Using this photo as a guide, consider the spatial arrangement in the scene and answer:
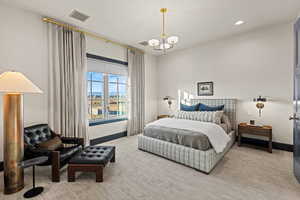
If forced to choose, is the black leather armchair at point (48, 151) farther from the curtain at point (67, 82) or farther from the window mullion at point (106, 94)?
the window mullion at point (106, 94)

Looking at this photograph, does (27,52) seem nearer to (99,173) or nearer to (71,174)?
(71,174)

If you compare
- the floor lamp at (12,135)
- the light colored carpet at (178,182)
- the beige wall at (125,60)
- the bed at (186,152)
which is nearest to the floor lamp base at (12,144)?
the floor lamp at (12,135)

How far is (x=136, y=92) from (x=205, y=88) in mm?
2333

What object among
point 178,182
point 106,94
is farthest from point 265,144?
point 106,94

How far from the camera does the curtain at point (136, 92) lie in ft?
15.6

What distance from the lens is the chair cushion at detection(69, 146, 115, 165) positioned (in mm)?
2127

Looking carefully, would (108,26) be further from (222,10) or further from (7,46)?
(222,10)

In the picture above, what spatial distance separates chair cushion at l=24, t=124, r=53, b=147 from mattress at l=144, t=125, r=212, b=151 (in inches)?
80.6

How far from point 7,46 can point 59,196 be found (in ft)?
9.06

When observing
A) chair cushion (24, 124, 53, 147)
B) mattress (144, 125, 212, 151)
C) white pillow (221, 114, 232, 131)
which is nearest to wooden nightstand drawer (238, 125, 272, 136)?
white pillow (221, 114, 232, 131)

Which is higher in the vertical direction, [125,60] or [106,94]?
[125,60]

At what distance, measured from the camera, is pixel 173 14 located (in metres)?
2.88

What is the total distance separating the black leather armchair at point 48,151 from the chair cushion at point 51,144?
0.25 feet

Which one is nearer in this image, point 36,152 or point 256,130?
point 36,152
